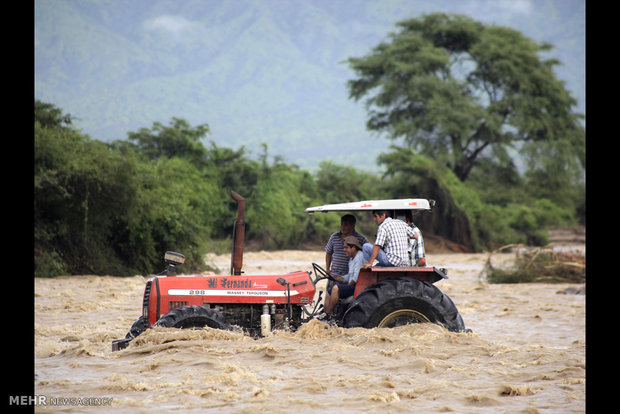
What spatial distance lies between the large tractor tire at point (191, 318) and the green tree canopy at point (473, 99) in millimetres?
31496

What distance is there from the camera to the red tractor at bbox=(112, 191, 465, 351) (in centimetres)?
765

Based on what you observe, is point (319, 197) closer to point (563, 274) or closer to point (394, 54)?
point (394, 54)

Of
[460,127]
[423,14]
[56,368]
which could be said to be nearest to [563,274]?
[56,368]

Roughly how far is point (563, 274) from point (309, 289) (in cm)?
1336

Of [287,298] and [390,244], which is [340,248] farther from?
[287,298]

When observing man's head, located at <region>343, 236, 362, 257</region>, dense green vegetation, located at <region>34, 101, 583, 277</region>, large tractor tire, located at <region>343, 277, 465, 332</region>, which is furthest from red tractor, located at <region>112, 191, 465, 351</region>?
dense green vegetation, located at <region>34, 101, 583, 277</region>

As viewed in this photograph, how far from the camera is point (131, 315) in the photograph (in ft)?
41.4

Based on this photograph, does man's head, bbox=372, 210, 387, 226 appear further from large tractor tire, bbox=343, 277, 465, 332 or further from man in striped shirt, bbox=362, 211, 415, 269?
large tractor tire, bbox=343, 277, 465, 332

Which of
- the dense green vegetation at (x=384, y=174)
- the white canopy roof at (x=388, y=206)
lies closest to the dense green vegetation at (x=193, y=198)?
the dense green vegetation at (x=384, y=174)

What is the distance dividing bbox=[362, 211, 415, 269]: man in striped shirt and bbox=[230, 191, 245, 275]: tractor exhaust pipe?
137 cm

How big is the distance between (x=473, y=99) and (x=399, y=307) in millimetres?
35281

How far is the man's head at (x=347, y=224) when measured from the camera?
8469mm

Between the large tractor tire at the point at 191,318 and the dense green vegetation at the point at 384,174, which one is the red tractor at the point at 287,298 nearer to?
the large tractor tire at the point at 191,318
